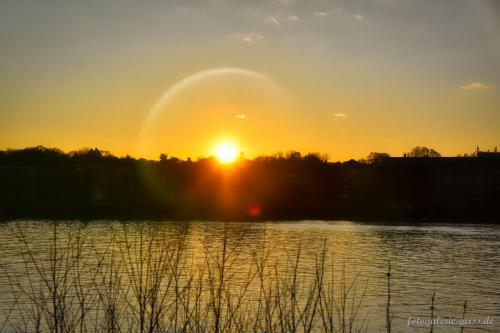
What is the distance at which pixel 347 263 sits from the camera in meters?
62.2

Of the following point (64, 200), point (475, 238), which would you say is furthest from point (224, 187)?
point (475, 238)

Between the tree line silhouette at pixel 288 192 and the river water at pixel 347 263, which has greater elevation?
the tree line silhouette at pixel 288 192

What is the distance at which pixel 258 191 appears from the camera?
19238 centimetres

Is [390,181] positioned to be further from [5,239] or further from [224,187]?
[5,239]

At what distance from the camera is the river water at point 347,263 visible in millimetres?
17953

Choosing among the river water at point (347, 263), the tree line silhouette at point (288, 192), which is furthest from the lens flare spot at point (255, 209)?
the river water at point (347, 263)

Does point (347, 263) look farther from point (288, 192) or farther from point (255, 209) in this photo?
point (288, 192)

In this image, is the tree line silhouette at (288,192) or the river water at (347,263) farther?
the tree line silhouette at (288,192)

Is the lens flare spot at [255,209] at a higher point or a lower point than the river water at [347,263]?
higher

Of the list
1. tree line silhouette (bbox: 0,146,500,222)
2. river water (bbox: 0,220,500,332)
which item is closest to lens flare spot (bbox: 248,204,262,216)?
tree line silhouette (bbox: 0,146,500,222)

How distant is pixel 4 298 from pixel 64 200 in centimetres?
15187

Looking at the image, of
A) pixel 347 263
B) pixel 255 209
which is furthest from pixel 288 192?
pixel 347 263

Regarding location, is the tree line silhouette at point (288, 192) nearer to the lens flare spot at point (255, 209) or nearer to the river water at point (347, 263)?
the lens flare spot at point (255, 209)

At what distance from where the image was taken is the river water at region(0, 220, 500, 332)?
17953 mm
